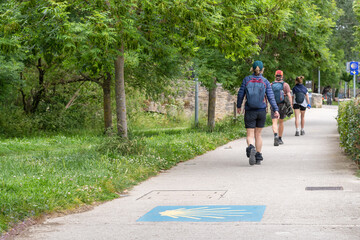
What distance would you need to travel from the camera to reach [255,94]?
11.9 m

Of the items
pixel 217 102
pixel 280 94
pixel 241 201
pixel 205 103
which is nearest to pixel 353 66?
pixel 280 94

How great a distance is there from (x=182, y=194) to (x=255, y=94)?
3.82m

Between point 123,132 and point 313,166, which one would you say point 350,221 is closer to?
point 313,166

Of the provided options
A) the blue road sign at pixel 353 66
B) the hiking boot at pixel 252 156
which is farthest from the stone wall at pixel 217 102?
the hiking boot at pixel 252 156

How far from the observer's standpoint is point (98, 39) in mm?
10359

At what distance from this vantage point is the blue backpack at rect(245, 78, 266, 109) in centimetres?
1193

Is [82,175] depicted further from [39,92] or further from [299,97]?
[39,92]

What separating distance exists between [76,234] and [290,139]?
41.1 ft

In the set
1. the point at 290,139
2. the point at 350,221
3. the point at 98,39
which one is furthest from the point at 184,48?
the point at 350,221

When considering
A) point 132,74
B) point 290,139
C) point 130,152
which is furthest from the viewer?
point 132,74

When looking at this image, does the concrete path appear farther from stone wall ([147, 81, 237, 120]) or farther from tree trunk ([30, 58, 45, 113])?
stone wall ([147, 81, 237, 120])

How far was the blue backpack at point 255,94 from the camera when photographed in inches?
470

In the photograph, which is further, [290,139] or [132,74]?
[132,74]

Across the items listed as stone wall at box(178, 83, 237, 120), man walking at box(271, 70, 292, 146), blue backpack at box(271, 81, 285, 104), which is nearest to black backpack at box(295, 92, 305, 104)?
man walking at box(271, 70, 292, 146)
